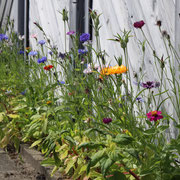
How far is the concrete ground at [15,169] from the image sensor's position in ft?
7.48

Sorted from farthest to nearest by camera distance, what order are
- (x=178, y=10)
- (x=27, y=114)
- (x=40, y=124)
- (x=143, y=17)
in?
(x=27, y=114)
(x=40, y=124)
(x=143, y=17)
(x=178, y=10)

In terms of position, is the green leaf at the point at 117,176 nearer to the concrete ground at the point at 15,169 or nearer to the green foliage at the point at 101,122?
the green foliage at the point at 101,122

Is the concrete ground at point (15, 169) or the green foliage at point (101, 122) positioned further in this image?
the concrete ground at point (15, 169)

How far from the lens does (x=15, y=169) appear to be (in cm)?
246

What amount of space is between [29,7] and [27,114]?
249cm

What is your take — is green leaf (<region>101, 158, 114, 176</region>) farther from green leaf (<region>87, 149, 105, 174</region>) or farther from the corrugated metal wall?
the corrugated metal wall

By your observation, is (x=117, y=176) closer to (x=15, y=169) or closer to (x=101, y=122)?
(x=101, y=122)

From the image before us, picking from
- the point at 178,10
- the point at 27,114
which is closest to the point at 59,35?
the point at 27,114

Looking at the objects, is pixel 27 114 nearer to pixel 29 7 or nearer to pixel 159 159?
pixel 159 159

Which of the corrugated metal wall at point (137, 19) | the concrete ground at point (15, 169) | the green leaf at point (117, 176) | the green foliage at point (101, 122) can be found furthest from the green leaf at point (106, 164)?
the concrete ground at point (15, 169)

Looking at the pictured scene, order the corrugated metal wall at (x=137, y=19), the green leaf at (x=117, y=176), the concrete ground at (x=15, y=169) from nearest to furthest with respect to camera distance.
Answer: the green leaf at (x=117, y=176)
the corrugated metal wall at (x=137, y=19)
the concrete ground at (x=15, y=169)

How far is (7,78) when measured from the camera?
167 inches

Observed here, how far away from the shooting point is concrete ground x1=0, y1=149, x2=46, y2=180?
228cm

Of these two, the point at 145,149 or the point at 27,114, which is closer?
the point at 145,149
